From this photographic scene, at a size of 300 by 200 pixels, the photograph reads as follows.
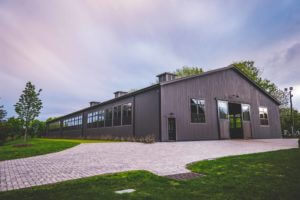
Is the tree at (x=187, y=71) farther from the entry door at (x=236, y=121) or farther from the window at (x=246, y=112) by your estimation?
the window at (x=246, y=112)

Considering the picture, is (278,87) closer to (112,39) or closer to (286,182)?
(112,39)

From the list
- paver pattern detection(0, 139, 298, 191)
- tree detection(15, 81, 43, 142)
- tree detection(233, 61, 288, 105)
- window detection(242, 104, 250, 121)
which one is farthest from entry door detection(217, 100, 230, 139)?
tree detection(233, 61, 288, 105)

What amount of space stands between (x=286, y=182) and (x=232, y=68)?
59.2 ft

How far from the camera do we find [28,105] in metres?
13.3

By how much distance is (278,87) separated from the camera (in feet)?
123

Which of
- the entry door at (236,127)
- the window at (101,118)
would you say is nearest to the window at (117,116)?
the window at (101,118)

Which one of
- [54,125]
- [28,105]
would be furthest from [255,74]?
[54,125]

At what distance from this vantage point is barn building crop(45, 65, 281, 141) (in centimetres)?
1463

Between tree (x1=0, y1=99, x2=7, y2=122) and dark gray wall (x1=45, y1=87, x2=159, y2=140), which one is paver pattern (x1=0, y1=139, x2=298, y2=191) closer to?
dark gray wall (x1=45, y1=87, x2=159, y2=140)

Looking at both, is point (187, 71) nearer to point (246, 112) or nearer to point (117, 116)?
point (246, 112)

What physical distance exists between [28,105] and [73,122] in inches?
735

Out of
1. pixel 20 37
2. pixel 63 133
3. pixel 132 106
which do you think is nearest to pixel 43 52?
pixel 20 37

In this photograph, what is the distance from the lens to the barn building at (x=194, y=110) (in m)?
14.6

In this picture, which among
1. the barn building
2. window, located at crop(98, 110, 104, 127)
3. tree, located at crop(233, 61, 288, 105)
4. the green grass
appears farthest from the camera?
tree, located at crop(233, 61, 288, 105)
